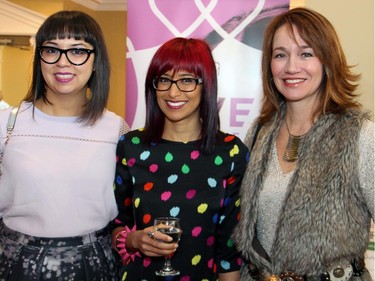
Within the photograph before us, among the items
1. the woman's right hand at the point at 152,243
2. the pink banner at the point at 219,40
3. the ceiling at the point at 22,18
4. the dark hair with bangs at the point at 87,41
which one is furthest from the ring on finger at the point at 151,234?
the ceiling at the point at 22,18

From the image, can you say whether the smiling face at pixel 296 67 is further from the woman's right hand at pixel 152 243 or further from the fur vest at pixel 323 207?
the woman's right hand at pixel 152 243

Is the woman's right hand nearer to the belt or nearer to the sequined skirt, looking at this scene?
the sequined skirt

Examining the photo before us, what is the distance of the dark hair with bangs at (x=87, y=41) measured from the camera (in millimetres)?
2244

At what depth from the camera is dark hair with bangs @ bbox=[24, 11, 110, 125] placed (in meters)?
2.24

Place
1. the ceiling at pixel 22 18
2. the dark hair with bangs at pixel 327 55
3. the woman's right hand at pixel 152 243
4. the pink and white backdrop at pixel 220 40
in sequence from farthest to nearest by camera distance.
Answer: the ceiling at pixel 22 18
the pink and white backdrop at pixel 220 40
the dark hair with bangs at pixel 327 55
the woman's right hand at pixel 152 243

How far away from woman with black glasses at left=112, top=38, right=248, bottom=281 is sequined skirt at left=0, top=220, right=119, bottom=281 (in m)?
0.15

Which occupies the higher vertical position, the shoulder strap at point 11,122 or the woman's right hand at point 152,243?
the shoulder strap at point 11,122

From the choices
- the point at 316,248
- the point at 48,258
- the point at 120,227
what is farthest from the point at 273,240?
the point at 48,258

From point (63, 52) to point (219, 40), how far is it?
4.60 feet

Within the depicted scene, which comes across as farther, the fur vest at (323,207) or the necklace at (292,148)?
the necklace at (292,148)

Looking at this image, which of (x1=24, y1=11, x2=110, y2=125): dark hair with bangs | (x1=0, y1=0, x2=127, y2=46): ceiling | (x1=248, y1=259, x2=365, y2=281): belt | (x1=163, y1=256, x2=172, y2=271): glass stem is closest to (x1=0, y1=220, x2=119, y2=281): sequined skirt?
(x1=163, y1=256, x2=172, y2=271): glass stem

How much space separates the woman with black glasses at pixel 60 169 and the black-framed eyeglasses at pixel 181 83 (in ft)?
1.08

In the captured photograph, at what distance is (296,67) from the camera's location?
207cm

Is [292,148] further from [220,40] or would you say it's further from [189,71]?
[220,40]
